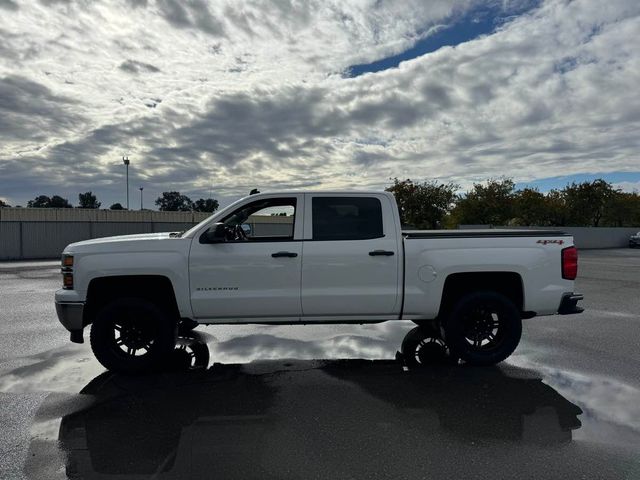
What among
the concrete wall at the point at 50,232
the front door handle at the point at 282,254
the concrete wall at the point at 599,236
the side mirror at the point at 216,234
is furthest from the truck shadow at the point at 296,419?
the concrete wall at the point at 599,236

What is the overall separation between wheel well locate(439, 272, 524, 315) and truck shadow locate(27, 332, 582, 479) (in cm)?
78

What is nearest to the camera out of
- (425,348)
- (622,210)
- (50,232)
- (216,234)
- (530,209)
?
(216,234)

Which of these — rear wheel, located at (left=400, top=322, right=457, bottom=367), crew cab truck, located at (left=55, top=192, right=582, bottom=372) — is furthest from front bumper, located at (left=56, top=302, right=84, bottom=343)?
rear wheel, located at (left=400, top=322, right=457, bottom=367)

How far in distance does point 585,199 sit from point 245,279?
4517cm

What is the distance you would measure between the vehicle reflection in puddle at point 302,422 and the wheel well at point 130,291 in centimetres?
74

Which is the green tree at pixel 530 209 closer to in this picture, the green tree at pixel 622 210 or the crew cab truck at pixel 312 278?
the green tree at pixel 622 210

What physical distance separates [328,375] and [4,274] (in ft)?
52.2

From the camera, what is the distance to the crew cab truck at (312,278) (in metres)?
5.06

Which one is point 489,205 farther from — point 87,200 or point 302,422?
point 87,200

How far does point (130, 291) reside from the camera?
17.2ft

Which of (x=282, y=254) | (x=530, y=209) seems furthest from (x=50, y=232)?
(x=530, y=209)

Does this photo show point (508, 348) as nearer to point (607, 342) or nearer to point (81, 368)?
point (607, 342)

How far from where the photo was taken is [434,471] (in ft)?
10.2

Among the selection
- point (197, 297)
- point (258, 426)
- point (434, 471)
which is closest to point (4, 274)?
point (197, 297)
